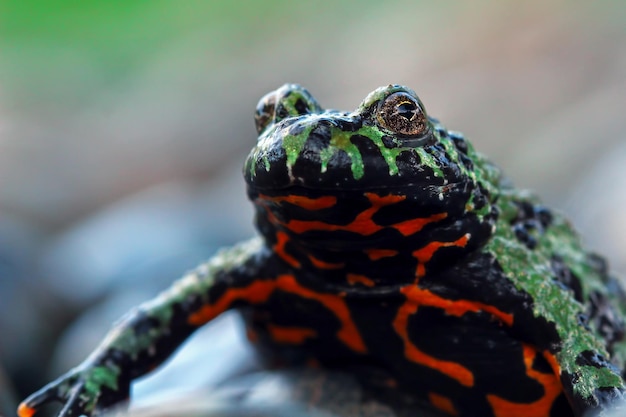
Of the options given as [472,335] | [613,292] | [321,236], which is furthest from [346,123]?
[613,292]

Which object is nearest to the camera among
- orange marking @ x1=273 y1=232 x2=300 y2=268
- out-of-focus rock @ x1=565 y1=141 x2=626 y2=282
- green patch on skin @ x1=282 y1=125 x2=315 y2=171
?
green patch on skin @ x1=282 y1=125 x2=315 y2=171

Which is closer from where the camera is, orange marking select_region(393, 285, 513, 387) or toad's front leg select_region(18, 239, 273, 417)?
orange marking select_region(393, 285, 513, 387)

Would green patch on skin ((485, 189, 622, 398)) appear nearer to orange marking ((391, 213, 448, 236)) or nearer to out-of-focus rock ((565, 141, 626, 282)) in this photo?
orange marking ((391, 213, 448, 236))

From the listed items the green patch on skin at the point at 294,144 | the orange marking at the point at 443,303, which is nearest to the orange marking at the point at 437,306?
the orange marking at the point at 443,303

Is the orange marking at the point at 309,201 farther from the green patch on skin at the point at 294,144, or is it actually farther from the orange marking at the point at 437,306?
the orange marking at the point at 437,306

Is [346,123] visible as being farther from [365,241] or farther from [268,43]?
[268,43]

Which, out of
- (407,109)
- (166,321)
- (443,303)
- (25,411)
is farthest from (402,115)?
(25,411)

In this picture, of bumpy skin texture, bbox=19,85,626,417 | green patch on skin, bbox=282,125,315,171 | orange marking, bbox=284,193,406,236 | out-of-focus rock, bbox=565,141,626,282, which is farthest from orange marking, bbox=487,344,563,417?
out-of-focus rock, bbox=565,141,626,282
